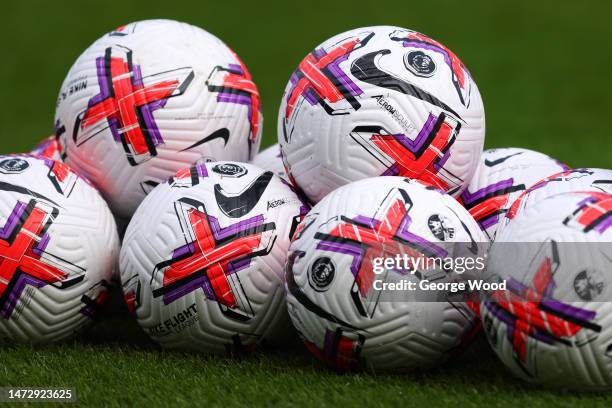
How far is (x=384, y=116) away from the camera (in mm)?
4234

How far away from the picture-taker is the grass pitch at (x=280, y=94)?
383cm

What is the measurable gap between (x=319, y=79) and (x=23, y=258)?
66.0 inches

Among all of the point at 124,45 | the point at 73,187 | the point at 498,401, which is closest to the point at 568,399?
the point at 498,401

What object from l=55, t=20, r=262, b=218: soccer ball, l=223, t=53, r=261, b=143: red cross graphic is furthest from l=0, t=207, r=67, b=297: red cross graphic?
l=223, t=53, r=261, b=143: red cross graphic

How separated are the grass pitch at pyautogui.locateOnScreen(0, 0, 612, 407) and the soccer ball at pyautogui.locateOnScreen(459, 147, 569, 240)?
2.29 feet

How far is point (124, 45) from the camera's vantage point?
16.4 feet

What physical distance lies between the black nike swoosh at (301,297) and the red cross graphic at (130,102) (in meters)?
1.22

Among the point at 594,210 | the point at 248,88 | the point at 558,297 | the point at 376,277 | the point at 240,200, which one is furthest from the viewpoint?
the point at 248,88

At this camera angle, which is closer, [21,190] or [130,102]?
[21,190]

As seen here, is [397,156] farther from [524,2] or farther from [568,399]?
[524,2]

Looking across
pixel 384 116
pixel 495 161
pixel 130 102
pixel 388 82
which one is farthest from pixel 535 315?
pixel 130 102

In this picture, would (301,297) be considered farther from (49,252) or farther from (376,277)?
(49,252)

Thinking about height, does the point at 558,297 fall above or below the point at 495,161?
below

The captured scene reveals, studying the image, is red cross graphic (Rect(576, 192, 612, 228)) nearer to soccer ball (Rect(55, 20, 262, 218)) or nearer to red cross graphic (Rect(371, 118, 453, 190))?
red cross graphic (Rect(371, 118, 453, 190))
